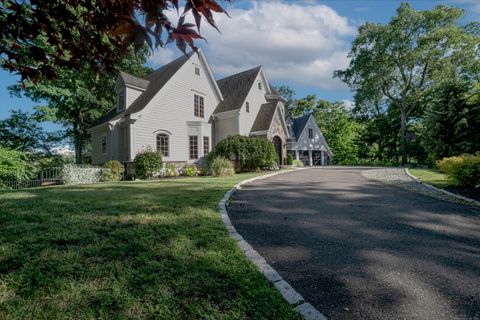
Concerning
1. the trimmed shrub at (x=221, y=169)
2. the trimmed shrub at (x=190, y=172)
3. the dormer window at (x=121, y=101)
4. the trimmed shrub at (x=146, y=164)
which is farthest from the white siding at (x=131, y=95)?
the trimmed shrub at (x=221, y=169)

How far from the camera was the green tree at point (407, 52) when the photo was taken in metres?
25.9

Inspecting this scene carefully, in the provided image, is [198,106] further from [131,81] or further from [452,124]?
[452,124]

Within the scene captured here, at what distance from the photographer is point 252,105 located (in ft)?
68.5

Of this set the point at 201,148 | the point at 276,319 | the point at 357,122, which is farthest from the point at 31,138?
the point at 357,122

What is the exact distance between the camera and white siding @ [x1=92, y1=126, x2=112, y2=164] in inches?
682

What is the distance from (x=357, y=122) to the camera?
39.0 metres

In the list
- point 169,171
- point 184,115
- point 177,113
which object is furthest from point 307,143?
point 169,171

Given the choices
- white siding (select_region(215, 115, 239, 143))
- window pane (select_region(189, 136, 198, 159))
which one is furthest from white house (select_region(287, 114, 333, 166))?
window pane (select_region(189, 136, 198, 159))

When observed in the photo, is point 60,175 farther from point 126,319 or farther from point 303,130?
point 303,130

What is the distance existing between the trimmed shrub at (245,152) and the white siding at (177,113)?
9.35ft

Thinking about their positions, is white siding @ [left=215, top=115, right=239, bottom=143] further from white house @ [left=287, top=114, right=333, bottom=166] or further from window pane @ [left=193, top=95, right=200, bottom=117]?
white house @ [left=287, top=114, right=333, bottom=166]

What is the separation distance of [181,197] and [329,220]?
12.0 feet

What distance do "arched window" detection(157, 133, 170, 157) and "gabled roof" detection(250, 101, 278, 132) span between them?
24.1 feet

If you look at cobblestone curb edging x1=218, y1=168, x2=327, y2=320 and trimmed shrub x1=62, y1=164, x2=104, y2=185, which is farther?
trimmed shrub x1=62, y1=164, x2=104, y2=185
